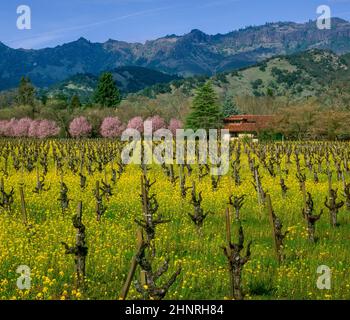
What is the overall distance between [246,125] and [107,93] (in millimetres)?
38727

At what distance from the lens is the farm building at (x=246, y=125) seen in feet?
344

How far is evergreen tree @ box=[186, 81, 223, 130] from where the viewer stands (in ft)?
303

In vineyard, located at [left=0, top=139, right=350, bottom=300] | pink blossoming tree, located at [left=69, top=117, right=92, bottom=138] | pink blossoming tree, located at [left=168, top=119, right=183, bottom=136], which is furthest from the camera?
pink blossoming tree, located at [left=168, top=119, right=183, bottom=136]

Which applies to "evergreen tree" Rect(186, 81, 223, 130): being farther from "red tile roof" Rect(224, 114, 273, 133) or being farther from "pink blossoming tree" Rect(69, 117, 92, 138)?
"pink blossoming tree" Rect(69, 117, 92, 138)

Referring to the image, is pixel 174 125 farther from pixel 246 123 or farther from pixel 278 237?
pixel 278 237

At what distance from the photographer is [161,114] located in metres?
119

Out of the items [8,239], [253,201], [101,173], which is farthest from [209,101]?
[8,239]

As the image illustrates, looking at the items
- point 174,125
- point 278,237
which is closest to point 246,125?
point 174,125

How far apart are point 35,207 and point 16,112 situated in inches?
3759

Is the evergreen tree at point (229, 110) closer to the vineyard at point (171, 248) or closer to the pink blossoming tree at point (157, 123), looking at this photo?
the pink blossoming tree at point (157, 123)

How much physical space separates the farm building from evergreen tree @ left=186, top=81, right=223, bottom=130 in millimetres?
8494

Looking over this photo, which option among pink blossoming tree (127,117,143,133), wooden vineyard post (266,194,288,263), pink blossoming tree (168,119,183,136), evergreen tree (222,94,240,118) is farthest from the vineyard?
evergreen tree (222,94,240,118)

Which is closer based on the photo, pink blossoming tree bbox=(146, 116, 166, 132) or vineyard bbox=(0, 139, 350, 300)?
vineyard bbox=(0, 139, 350, 300)
